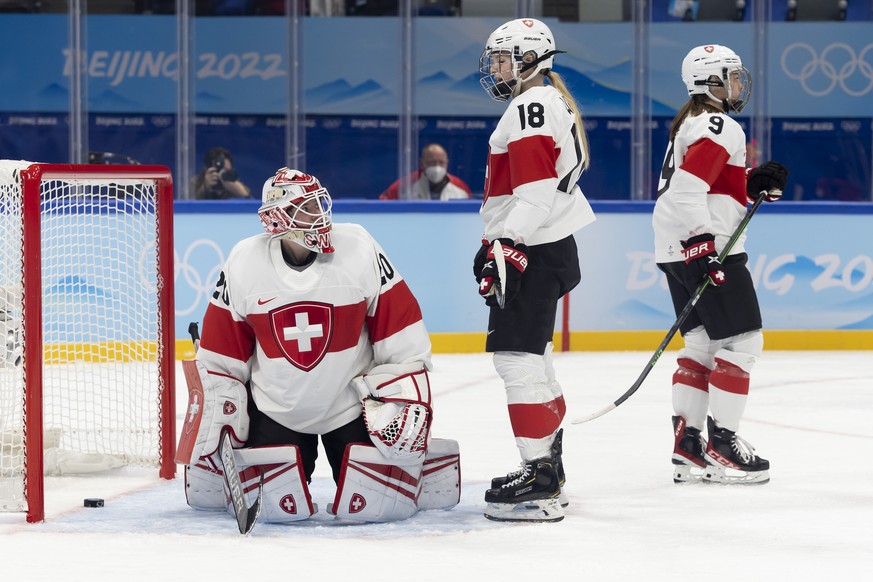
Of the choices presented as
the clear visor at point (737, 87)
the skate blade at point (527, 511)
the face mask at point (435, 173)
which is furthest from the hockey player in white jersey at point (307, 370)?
the face mask at point (435, 173)

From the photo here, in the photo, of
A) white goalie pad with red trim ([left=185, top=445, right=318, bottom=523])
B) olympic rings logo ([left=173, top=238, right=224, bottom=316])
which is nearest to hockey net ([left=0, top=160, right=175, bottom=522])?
white goalie pad with red trim ([left=185, top=445, right=318, bottom=523])

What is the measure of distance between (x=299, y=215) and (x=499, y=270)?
1.56 ft

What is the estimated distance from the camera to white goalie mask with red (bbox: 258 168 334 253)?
3.19 meters

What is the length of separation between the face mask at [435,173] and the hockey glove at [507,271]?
467 cm

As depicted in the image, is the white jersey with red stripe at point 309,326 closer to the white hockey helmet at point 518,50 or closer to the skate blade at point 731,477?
the white hockey helmet at point 518,50

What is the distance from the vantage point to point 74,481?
12.6 feet

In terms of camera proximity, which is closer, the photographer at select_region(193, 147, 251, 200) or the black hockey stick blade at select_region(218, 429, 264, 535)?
the black hockey stick blade at select_region(218, 429, 264, 535)

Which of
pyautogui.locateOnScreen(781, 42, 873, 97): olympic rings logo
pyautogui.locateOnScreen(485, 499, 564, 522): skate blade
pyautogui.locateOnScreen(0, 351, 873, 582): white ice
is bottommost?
pyautogui.locateOnScreen(0, 351, 873, 582): white ice

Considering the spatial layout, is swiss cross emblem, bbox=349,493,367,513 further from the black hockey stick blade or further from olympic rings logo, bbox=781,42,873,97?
olympic rings logo, bbox=781,42,873,97

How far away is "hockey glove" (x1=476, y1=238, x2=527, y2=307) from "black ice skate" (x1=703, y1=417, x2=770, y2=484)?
0.96 metres

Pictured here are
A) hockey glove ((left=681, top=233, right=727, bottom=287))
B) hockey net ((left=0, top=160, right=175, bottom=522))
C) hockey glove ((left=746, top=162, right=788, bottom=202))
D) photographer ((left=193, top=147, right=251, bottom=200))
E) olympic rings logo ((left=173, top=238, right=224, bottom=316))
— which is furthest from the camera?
photographer ((left=193, top=147, right=251, bottom=200))

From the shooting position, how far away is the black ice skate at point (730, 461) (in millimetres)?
3775

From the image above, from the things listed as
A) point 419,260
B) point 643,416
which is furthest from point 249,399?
point 419,260

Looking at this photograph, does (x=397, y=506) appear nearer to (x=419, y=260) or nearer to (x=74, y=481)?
(x=74, y=481)
